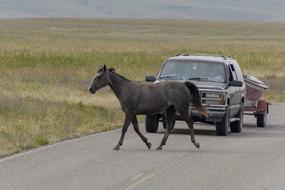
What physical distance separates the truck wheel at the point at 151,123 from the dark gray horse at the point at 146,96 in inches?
99.8

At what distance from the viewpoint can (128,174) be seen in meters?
13.5

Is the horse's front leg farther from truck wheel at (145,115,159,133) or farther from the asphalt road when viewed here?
truck wheel at (145,115,159,133)

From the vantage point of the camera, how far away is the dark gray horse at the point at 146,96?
684 inches

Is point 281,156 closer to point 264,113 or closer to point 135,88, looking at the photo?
point 135,88

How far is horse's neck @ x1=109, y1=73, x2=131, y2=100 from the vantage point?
57.7ft

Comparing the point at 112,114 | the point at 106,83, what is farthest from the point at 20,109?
the point at 106,83

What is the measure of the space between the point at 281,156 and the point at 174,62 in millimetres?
5432

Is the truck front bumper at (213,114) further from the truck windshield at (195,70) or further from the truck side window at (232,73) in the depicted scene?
the truck side window at (232,73)

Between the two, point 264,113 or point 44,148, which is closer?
point 44,148

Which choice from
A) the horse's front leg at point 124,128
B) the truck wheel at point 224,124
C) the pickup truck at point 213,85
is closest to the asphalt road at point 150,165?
the horse's front leg at point 124,128

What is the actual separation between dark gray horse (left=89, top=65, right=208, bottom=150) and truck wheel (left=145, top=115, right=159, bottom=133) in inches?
99.8

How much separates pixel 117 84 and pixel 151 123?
302 cm

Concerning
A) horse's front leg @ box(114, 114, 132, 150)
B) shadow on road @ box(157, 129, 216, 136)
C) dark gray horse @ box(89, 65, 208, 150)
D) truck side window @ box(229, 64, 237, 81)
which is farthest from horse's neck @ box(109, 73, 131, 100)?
truck side window @ box(229, 64, 237, 81)

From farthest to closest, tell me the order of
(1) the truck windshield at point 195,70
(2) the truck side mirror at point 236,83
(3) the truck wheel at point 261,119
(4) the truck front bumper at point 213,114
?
1. (3) the truck wheel at point 261,119
2. (1) the truck windshield at point 195,70
3. (2) the truck side mirror at point 236,83
4. (4) the truck front bumper at point 213,114
